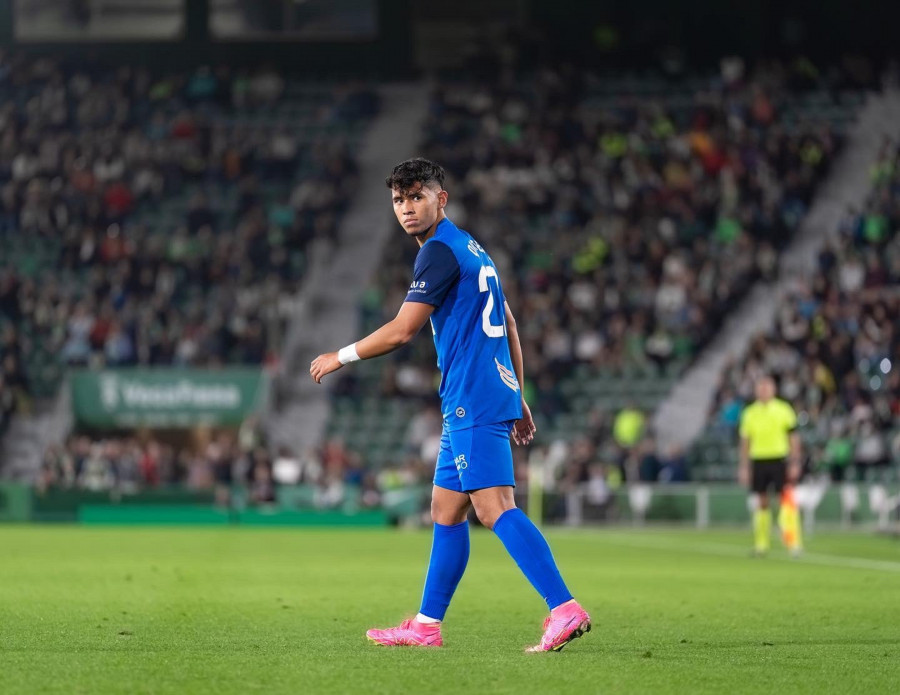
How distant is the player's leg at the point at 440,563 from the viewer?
319 inches

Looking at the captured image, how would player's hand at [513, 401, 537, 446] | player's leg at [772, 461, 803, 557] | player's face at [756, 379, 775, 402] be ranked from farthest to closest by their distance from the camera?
1. player's face at [756, 379, 775, 402]
2. player's leg at [772, 461, 803, 557]
3. player's hand at [513, 401, 537, 446]

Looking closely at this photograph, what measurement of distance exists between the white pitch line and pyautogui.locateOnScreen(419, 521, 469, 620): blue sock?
8.63 meters

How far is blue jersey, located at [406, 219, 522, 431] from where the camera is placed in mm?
7938

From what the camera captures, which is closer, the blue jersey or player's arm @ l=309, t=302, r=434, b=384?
player's arm @ l=309, t=302, r=434, b=384

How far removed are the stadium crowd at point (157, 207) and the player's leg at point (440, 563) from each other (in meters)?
25.5

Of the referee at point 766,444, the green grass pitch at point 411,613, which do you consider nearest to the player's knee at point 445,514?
the green grass pitch at point 411,613

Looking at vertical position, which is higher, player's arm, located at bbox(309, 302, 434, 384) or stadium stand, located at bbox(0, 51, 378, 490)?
stadium stand, located at bbox(0, 51, 378, 490)

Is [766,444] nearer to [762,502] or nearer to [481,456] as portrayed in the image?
[762,502]

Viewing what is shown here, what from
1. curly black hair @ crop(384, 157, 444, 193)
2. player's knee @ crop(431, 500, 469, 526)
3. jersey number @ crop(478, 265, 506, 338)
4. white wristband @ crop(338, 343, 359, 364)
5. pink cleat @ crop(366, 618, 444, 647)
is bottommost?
pink cleat @ crop(366, 618, 444, 647)

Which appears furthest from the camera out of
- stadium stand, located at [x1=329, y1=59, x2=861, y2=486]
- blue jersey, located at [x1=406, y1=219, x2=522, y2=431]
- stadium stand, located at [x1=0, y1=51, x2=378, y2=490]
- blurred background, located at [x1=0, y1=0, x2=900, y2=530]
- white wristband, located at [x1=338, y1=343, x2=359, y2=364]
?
stadium stand, located at [x1=0, y1=51, x2=378, y2=490]

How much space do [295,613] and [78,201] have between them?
→ 28.4 m

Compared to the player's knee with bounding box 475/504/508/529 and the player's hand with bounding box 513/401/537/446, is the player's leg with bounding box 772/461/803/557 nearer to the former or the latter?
the player's hand with bounding box 513/401/537/446

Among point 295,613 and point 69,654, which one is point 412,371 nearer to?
point 295,613

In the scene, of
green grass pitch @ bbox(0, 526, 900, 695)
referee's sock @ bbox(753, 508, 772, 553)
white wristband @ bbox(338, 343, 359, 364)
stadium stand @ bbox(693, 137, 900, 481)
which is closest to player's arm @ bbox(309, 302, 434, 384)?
white wristband @ bbox(338, 343, 359, 364)
